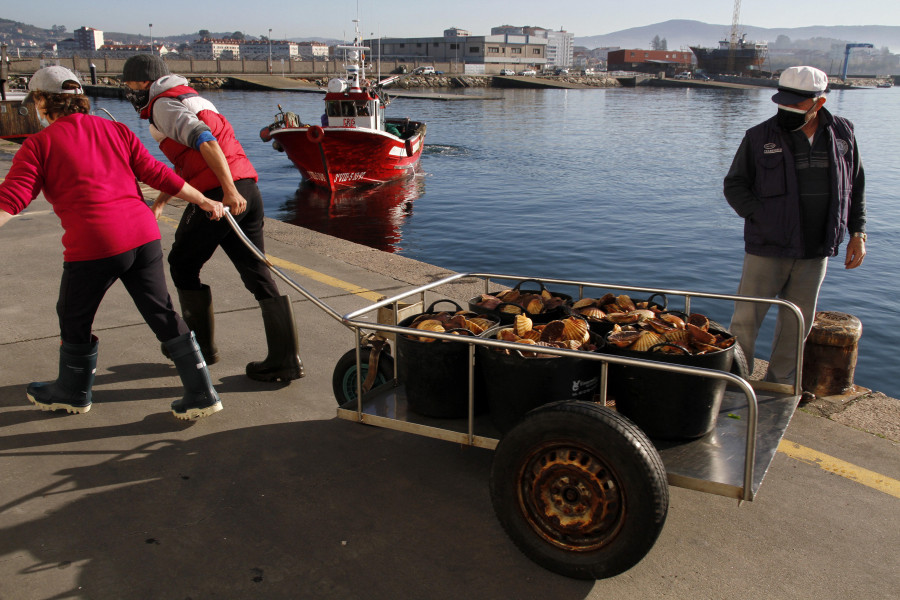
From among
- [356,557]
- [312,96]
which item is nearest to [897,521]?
[356,557]

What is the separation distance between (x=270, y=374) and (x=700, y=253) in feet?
41.3

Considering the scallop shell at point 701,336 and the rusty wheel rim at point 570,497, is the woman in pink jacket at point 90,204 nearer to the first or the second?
the rusty wheel rim at point 570,497

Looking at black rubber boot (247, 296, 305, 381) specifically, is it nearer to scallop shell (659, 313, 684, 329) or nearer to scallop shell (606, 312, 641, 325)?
scallop shell (606, 312, 641, 325)

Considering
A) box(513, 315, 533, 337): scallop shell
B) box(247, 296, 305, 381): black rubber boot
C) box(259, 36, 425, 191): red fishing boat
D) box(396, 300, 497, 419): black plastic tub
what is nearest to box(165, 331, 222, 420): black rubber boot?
box(247, 296, 305, 381): black rubber boot

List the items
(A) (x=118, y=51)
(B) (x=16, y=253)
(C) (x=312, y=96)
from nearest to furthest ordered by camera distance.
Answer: (B) (x=16, y=253)
(C) (x=312, y=96)
(A) (x=118, y=51)

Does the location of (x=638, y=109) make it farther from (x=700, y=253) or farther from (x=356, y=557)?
(x=356, y=557)

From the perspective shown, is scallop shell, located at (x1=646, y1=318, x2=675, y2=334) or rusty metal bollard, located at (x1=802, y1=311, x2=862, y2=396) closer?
scallop shell, located at (x1=646, y1=318, x2=675, y2=334)

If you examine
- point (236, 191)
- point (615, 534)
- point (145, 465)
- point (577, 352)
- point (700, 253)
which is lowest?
point (700, 253)

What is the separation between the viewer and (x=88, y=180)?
3680 millimetres

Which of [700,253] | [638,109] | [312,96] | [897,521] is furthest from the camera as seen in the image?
[312,96]

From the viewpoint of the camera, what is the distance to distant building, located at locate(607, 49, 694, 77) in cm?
16775

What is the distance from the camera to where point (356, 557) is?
9.80 feet

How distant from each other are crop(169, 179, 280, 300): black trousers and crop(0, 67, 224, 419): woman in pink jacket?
410 mm

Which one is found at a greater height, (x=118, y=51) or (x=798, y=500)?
(x=118, y=51)
